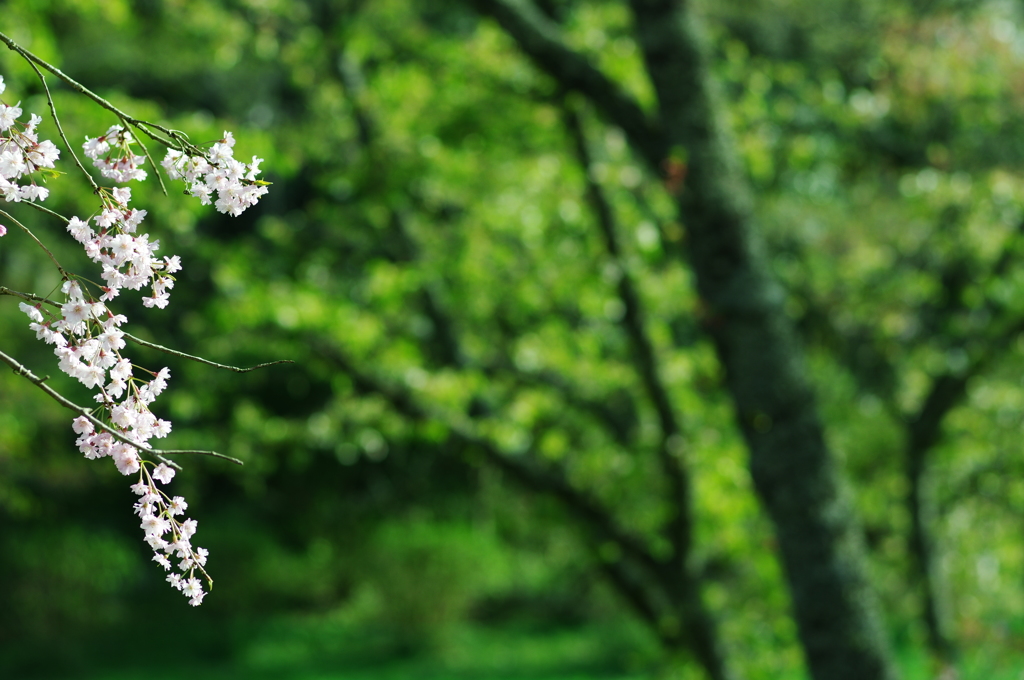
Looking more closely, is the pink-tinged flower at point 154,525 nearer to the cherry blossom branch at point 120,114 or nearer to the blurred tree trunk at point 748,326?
the cherry blossom branch at point 120,114

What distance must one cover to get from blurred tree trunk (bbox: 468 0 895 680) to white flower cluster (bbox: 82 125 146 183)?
8.01 feet

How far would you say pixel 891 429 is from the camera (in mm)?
8133

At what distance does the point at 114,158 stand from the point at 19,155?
0.15 m

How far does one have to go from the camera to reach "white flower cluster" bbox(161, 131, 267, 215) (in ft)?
4.09

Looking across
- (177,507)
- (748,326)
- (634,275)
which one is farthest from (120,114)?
(634,275)

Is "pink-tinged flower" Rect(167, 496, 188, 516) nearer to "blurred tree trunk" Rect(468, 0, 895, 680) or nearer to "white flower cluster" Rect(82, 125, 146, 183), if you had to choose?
"white flower cluster" Rect(82, 125, 146, 183)

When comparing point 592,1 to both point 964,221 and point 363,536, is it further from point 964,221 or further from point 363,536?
point 363,536

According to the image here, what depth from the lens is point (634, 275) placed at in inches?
185

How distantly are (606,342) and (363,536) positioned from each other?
8.89 meters

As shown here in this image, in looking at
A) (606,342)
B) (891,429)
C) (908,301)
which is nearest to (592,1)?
(606,342)

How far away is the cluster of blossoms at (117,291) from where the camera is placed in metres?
1.20

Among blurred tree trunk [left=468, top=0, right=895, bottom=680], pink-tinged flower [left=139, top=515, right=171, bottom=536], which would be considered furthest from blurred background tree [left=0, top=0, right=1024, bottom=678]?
pink-tinged flower [left=139, top=515, right=171, bottom=536]

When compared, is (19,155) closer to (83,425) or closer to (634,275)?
(83,425)

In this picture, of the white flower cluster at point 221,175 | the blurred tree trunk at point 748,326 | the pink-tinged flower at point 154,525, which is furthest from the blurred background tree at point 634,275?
the pink-tinged flower at point 154,525
